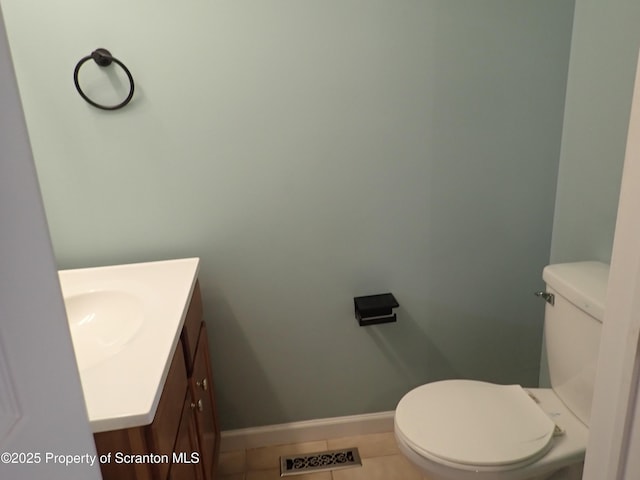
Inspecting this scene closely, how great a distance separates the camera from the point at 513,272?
1794mm

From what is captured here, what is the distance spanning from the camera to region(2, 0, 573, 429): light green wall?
1434 millimetres

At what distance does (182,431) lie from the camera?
43.3 inches

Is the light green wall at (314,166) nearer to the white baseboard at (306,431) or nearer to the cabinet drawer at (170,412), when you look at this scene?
the white baseboard at (306,431)

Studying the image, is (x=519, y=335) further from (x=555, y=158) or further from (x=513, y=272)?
(x=555, y=158)

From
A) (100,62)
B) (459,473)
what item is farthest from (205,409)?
(100,62)

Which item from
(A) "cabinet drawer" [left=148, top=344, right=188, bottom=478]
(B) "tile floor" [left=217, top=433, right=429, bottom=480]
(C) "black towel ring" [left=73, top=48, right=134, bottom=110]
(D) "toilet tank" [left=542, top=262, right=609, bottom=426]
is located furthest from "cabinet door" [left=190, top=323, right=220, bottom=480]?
(D) "toilet tank" [left=542, top=262, right=609, bottom=426]

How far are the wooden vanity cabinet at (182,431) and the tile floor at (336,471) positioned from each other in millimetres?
232

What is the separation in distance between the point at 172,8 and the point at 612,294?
4.59 feet

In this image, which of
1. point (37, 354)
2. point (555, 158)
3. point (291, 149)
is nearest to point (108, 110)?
point (291, 149)

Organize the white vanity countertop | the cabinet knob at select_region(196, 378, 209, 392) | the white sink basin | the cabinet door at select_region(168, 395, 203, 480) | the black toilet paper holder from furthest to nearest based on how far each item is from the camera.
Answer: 1. the black toilet paper holder
2. the cabinet knob at select_region(196, 378, 209, 392)
3. the white sink basin
4. the cabinet door at select_region(168, 395, 203, 480)
5. the white vanity countertop

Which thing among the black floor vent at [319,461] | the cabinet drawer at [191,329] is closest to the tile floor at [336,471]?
the black floor vent at [319,461]

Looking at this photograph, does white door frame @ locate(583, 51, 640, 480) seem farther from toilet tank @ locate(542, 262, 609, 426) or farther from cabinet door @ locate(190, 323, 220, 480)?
cabinet door @ locate(190, 323, 220, 480)

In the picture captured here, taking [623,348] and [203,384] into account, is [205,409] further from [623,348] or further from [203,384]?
[623,348]

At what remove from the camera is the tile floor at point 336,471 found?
1.73 meters
